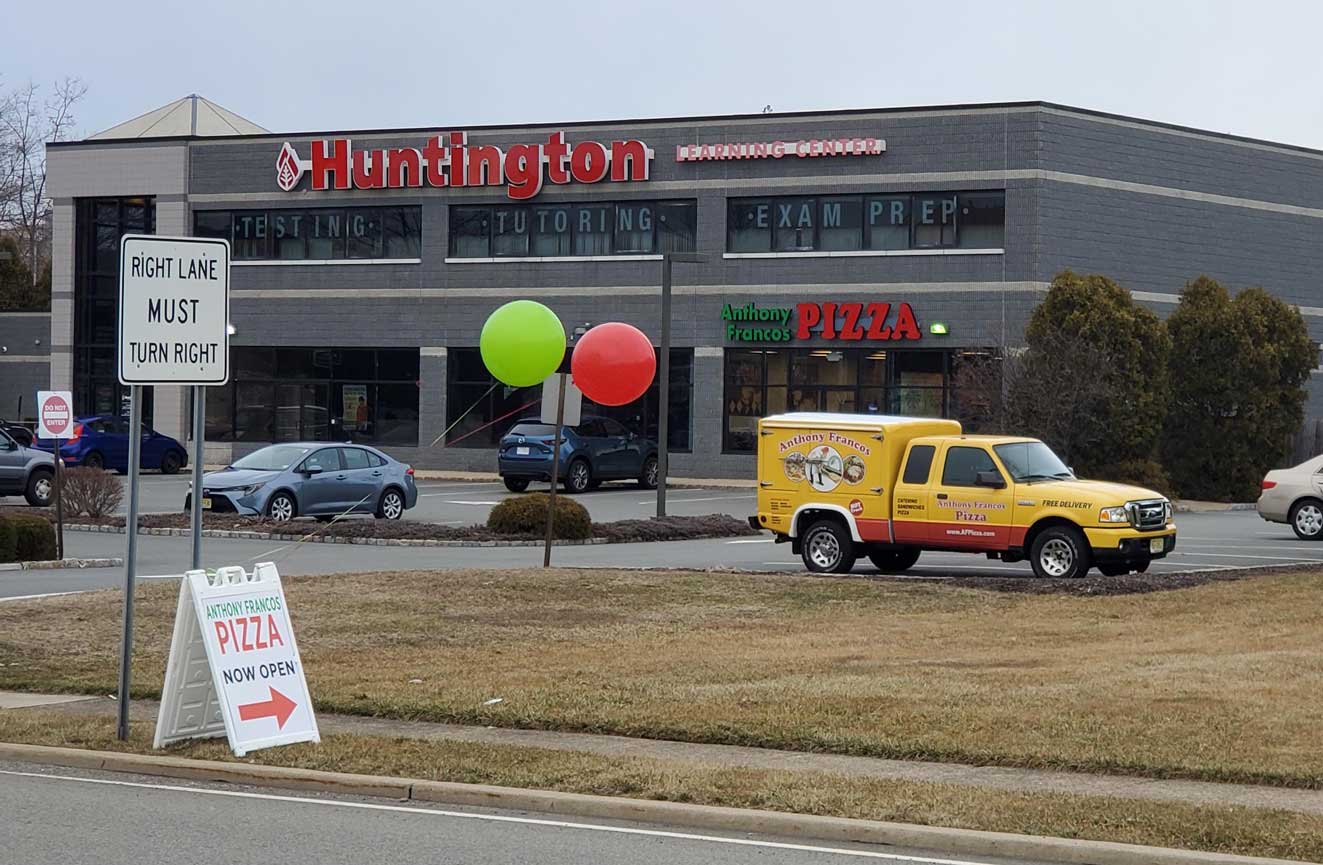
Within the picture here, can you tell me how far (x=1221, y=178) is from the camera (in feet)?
149

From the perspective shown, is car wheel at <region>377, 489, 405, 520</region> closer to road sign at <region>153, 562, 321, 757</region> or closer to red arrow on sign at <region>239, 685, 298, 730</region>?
road sign at <region>153, 562, 321, 757</region>

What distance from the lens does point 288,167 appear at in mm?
50062

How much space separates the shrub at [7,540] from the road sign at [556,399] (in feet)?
22.0

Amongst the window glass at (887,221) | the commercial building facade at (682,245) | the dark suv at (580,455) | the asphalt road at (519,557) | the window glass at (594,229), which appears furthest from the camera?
the window glass at (594,229)

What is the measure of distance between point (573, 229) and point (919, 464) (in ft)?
86.6

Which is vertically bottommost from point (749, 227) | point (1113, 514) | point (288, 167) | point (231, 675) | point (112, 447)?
point (231, 675)

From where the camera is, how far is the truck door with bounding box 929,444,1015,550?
21750 mm

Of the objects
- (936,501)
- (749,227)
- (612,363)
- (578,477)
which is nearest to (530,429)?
(578,477)

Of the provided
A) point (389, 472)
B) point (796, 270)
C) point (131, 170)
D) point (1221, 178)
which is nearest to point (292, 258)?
point (131, 170)

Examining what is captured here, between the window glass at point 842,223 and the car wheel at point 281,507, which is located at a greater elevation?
the window glass at point 842,223

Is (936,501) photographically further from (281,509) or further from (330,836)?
(330,836)

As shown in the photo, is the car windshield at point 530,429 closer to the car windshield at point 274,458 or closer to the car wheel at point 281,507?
the car windshield at point 274,458

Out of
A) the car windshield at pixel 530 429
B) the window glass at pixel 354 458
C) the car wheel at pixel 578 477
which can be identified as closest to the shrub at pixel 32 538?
the window glass at pixel 354 458

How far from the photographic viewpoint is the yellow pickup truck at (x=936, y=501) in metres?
21.4
